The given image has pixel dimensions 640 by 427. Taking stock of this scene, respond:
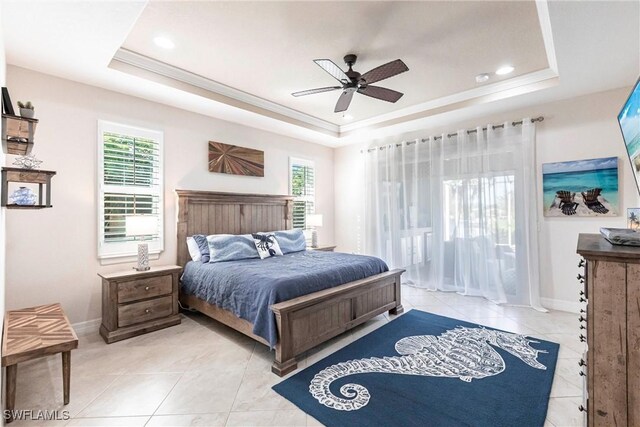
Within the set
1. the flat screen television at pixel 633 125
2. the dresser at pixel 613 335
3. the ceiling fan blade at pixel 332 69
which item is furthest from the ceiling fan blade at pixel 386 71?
the dresser at pixel 613 335

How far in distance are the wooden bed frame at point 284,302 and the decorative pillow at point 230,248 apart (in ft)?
1.64

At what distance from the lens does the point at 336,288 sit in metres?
2.99

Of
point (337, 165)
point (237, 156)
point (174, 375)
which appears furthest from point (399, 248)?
point (174, 375)

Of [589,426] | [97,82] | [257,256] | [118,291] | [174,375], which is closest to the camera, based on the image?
[589,426]

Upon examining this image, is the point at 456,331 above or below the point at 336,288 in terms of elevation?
below

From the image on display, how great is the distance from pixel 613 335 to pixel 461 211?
365 centimetres

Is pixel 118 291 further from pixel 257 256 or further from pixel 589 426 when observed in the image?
pixel 589 426

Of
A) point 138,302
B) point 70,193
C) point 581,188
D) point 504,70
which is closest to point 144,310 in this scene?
point 138,302

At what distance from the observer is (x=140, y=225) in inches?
130

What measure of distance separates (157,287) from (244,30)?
108 inches

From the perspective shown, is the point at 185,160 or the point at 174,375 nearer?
the point at 174,375

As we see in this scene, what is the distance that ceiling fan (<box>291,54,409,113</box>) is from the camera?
8.58 ft

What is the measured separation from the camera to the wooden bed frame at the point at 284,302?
2512 millimetres

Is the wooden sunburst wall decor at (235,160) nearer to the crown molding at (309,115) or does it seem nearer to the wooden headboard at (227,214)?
the wooden headboard at (227,214)
